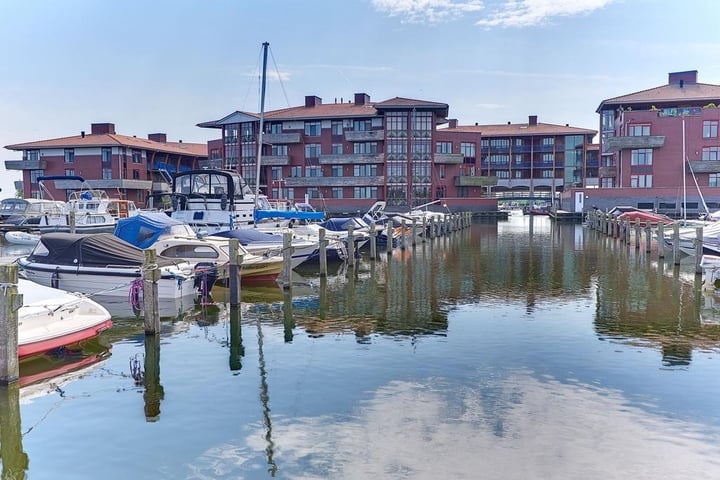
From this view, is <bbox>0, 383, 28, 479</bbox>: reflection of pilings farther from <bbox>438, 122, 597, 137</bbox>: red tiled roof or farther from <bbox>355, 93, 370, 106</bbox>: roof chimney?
<bbox>438, 122, 597, 137</bbox>: red tiled roof

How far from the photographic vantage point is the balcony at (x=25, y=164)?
98500mm

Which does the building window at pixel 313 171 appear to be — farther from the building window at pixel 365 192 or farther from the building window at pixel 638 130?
the building window at pixel 638 130

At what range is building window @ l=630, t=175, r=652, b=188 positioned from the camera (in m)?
85.2

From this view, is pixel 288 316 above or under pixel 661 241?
under

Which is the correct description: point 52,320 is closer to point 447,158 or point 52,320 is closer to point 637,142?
point 637,142

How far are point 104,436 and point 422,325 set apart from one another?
11090 millimetres

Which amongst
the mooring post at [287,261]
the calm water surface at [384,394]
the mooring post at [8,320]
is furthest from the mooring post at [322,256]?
the mooring post at [8,320]

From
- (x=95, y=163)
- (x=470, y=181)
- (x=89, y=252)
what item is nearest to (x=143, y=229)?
(x=89, y=252)

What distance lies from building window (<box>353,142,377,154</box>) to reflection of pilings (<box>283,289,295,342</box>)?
232 ft

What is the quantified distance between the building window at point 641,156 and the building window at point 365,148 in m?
34.6

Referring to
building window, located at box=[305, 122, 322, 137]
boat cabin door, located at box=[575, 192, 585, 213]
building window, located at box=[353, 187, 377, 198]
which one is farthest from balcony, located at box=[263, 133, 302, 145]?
boat cabin door, located at box=[575, 192, 585, 213]

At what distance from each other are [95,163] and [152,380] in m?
91.2

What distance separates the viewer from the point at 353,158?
9581 cm

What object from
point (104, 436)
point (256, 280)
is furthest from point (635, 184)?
point (104, 436)
